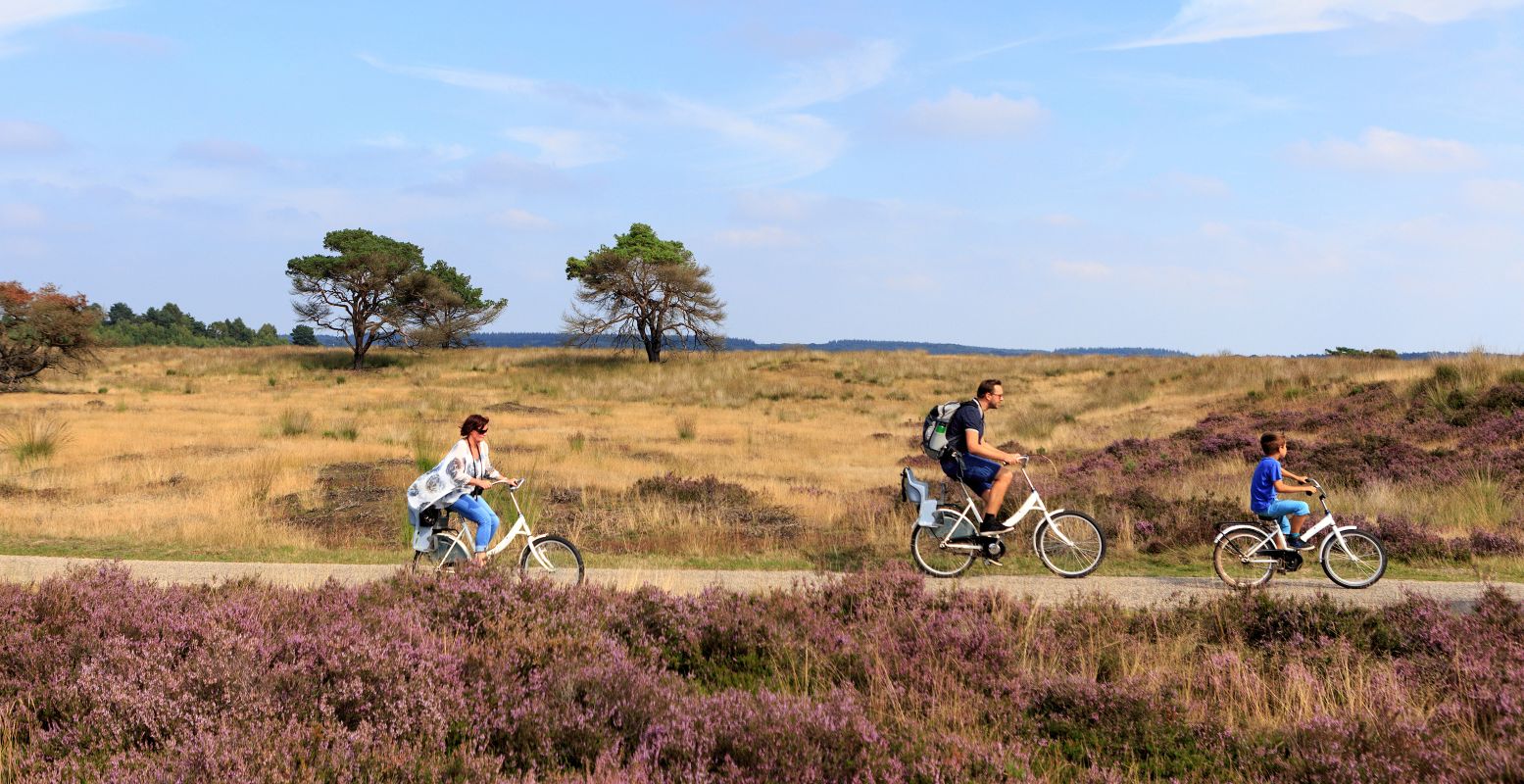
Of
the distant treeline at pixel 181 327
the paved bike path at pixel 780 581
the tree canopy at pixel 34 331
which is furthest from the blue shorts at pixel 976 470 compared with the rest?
the distant treeline at pixel 181 327

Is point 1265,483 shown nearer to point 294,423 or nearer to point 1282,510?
point 1282,510

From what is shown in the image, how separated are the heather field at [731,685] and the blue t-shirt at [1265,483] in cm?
219

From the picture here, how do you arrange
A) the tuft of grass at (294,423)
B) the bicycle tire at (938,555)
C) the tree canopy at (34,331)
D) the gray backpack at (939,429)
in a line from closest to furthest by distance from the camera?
the gray backpack at (939,429) → the bicycle tire at (938,555) → the tuft of grass at (294,423) → the tree canopy at (34,331)

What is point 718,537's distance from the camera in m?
13.5

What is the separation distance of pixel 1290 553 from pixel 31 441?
24.8 meters

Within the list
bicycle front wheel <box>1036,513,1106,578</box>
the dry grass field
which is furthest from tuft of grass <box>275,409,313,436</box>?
bicycle front wheel <box>1036,513,1106,578</box>

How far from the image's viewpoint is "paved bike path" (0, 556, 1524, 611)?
903 cm

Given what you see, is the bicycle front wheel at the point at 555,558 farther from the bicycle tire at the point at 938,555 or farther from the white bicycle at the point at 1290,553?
the white bicycle at the point at 1290,553

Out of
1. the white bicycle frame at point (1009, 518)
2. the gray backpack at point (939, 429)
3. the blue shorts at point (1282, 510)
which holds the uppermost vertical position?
the gray backpack at point (939, 429)

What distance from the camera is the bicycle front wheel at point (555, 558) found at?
8984 mm

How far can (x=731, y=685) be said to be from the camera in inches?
249

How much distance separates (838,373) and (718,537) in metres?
41.7

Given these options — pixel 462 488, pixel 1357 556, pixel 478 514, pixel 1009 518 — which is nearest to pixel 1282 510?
pixel 1357 556

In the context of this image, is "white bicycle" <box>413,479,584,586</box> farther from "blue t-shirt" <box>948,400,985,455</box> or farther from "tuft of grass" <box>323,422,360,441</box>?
"tuft of grass" <box>323,422,360,441</box>
